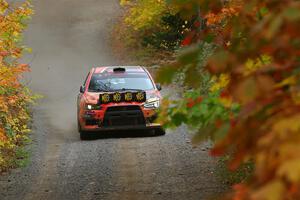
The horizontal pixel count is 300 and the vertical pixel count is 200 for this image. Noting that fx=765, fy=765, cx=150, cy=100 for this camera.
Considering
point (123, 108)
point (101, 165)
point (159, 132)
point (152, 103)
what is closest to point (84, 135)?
point (123, 108)

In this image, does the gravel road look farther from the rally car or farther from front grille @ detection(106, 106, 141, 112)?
front grille @ detection(106, 106, 141, 112)

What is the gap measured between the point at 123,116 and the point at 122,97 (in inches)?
19.0

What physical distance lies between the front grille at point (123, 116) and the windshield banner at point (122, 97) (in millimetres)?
188

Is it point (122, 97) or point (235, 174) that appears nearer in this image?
point (235, 174)

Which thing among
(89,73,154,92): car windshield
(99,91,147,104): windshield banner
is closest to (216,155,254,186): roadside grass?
(99,91,147,104): windshield banner

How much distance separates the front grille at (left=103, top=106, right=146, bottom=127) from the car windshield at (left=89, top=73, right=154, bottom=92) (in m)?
0.65

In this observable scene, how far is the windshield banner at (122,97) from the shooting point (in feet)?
61.0

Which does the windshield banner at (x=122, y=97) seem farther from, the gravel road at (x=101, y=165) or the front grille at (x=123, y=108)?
the gravel road at (x=101, y=165)

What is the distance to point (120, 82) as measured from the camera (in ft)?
63.4

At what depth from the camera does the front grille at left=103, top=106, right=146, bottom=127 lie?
60.6 feet

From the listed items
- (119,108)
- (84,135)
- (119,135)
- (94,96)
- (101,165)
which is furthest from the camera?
(119,135)

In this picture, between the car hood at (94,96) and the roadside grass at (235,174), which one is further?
the car hood at (94,96)

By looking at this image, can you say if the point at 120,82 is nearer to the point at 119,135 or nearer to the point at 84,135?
the point at 119,135

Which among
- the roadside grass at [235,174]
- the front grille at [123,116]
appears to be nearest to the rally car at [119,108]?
the front grille at [123,116]
